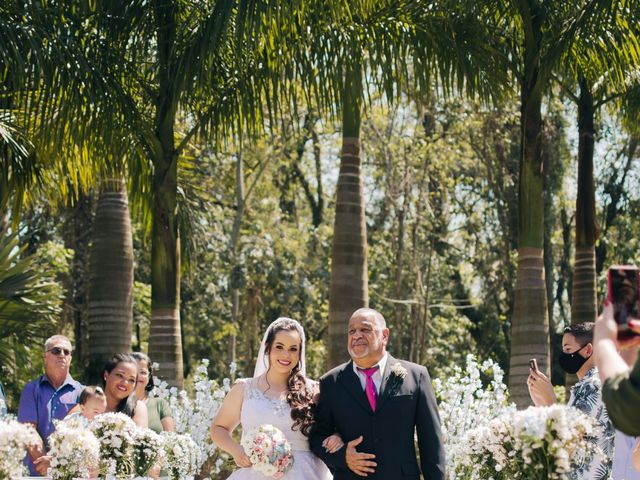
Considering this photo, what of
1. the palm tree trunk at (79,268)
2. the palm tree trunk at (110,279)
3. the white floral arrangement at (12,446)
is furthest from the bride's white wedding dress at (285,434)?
the palm tree trunk at (79,268)

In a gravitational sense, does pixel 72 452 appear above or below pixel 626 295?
below

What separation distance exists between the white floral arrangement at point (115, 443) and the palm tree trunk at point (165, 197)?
4.85m

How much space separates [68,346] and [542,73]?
571 cm

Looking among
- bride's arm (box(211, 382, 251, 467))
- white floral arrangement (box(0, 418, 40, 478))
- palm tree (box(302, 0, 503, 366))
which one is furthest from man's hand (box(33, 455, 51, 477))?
palm tree (box(302, 0, 503, 366))

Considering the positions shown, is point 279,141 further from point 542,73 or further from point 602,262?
point 542,73

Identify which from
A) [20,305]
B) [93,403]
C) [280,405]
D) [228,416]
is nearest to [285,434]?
[280,405]

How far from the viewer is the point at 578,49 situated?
12273mm

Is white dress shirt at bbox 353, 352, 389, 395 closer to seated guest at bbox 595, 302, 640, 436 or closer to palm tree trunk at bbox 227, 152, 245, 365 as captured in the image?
seated guest at bbox 595, 302, 640, 436

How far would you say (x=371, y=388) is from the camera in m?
7.20

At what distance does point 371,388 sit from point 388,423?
249mm

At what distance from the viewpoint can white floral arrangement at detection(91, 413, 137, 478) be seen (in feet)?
24.5

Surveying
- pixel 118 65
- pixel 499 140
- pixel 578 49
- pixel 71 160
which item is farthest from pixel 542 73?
pixel 499 140

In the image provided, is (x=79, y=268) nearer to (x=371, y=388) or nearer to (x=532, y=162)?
(x=532, y=162)

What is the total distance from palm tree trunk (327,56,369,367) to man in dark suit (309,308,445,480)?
5.71m
